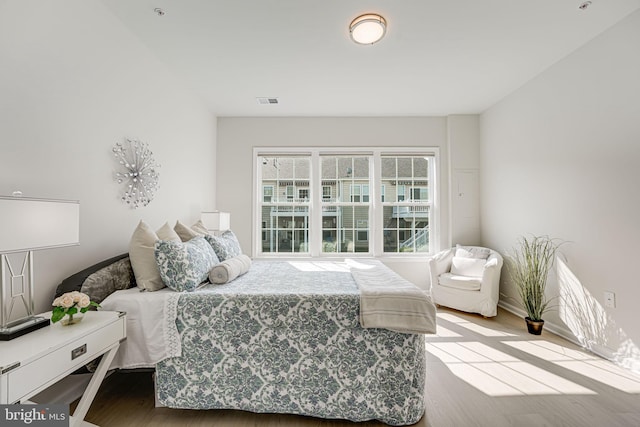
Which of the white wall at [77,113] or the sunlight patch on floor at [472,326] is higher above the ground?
the white wall at [77,113]

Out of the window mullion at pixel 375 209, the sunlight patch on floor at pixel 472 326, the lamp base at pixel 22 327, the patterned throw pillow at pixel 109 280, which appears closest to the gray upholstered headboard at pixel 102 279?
the patterned throw pillow at pixel 109 280

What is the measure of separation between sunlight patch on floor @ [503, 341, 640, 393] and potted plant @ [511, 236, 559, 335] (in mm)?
294

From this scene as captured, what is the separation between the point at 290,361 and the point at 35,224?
4.74ft

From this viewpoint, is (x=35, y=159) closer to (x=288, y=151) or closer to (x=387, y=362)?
(x=387, y=362)

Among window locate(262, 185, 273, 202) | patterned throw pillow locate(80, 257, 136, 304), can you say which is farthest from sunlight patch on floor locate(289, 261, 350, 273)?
window locate(262, 185, 273, 202)

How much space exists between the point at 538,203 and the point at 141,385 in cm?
421

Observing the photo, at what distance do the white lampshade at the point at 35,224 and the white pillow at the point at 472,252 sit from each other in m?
4.11

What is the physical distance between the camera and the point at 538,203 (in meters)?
3.27

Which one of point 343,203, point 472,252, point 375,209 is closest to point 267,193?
point 343,203

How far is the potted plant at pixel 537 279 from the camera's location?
9.96 ft

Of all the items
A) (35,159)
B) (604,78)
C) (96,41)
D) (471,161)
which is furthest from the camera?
(471,161)

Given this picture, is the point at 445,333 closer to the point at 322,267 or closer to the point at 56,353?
the point at 322,267

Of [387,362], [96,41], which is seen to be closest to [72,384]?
[387,362]

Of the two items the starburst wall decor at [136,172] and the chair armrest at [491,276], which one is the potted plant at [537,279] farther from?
the starburst wall decor at [136,172]
